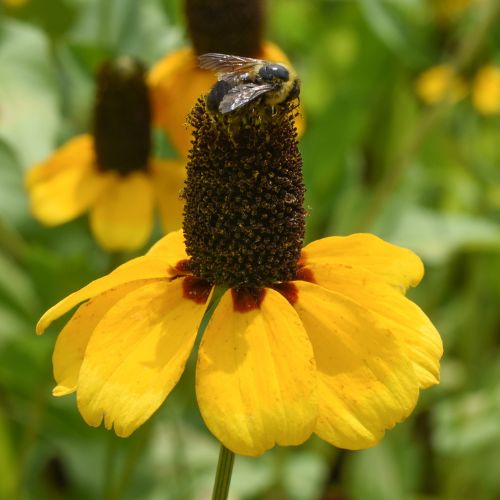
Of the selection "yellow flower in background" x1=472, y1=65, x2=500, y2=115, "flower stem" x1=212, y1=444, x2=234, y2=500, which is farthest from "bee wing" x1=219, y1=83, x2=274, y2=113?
"yellow flower in background" x1=472, y1=65, x2=500, y2=115

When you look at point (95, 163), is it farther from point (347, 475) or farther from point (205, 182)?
point (347, 475)

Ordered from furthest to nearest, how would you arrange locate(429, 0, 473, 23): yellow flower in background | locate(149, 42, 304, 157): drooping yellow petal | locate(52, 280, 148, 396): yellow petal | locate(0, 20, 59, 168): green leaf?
locate(429, 0, 473, 23): yellow flower in background < locate(149, 42, 304, 157): drooping yellow petal < locate(0, 20, 59, 168): green leaf < locate(52, 280, 148, 396): yellow petal

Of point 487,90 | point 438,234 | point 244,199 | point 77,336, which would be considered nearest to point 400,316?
point 244,199

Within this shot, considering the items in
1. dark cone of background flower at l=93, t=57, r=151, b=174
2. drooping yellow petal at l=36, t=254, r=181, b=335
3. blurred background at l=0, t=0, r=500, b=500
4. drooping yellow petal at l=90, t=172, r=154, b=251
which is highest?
drooping yellow petal at l=36, t=254, r=181, b=335

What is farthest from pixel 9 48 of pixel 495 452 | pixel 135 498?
pixel 495 452

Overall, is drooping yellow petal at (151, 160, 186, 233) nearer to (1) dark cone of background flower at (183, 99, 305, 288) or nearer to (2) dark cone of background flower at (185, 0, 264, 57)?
(2) dark cone of background flower at (185, 0, 264, 57)

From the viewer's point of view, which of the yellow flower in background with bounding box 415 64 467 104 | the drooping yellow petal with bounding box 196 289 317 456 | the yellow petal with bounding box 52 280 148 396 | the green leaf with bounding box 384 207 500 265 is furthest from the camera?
the yellow flower in background with bounding box 415 64 467 104
